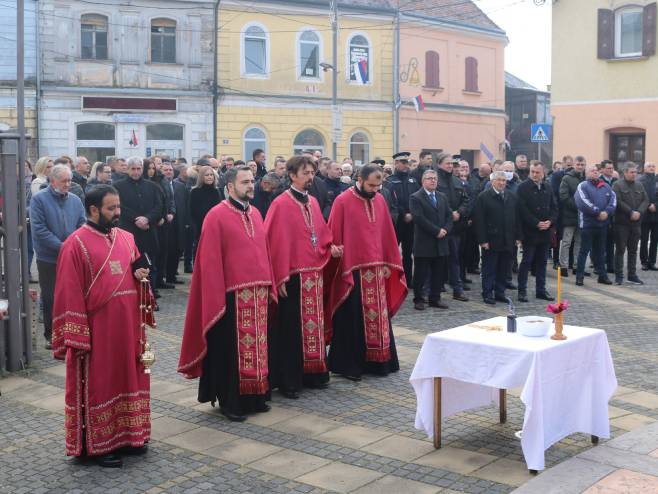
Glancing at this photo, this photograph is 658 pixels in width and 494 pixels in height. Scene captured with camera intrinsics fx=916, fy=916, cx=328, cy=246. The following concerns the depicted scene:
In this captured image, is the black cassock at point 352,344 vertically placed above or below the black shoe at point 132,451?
above

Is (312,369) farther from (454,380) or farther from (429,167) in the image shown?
(429,167)

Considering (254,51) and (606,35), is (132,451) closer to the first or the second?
(606,35)

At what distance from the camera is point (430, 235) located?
11578 millimetres

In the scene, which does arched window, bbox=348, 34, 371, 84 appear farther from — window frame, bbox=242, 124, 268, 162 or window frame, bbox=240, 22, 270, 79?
window frame, bbox=242, 124, 268, 162

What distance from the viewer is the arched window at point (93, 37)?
27422 millimetres

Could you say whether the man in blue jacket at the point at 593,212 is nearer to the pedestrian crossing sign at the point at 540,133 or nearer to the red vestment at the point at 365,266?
the red vestment at the point at 365,266

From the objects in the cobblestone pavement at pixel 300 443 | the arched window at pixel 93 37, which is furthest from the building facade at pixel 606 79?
the cobblestone pavement at pixel 300 443

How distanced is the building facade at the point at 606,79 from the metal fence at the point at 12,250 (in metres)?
20.6

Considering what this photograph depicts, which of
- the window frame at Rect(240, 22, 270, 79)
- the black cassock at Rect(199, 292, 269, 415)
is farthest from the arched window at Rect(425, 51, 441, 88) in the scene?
the black cassock at Rect(199, 292, 269, 415)

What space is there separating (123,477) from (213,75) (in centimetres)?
2454

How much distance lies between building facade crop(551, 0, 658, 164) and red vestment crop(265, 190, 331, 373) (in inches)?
778

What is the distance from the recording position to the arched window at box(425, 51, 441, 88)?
33719 mm

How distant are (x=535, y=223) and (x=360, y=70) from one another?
19.8m

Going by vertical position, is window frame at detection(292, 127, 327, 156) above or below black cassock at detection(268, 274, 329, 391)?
above
